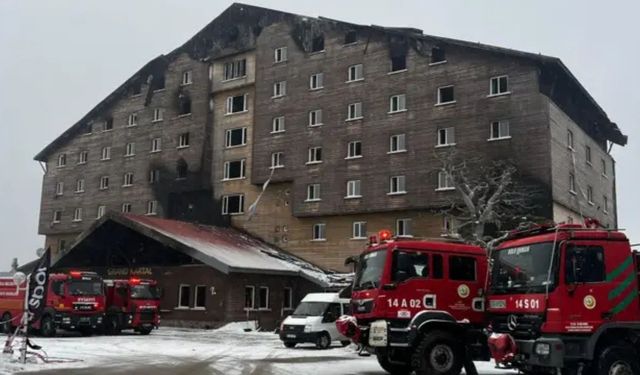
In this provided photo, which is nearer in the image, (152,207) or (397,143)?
(397,143)

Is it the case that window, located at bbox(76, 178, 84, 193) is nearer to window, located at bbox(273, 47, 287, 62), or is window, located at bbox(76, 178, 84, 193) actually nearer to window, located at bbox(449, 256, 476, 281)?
window, located at bbox(273, 47, 287, 62)

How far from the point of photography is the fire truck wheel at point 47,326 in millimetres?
27016

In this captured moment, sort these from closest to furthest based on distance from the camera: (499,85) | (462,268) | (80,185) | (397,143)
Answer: (462,268) < (499,85) < (397,143) < (80,185)

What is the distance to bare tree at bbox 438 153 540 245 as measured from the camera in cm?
3306

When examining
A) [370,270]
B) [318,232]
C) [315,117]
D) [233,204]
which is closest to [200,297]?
[318,232]

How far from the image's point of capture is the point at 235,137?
1855 inches

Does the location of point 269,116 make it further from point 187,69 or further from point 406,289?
point 406,289

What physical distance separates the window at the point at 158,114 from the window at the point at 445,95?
2274cm

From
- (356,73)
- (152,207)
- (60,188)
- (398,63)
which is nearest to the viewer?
(398,63)

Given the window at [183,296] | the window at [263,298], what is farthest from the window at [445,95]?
the window at [183,296]

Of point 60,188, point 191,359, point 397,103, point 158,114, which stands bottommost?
point 191,359

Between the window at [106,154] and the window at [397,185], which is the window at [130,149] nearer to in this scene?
the window at [106,154]

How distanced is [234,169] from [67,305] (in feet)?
68.4

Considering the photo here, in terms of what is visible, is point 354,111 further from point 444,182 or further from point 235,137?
point 235,137
